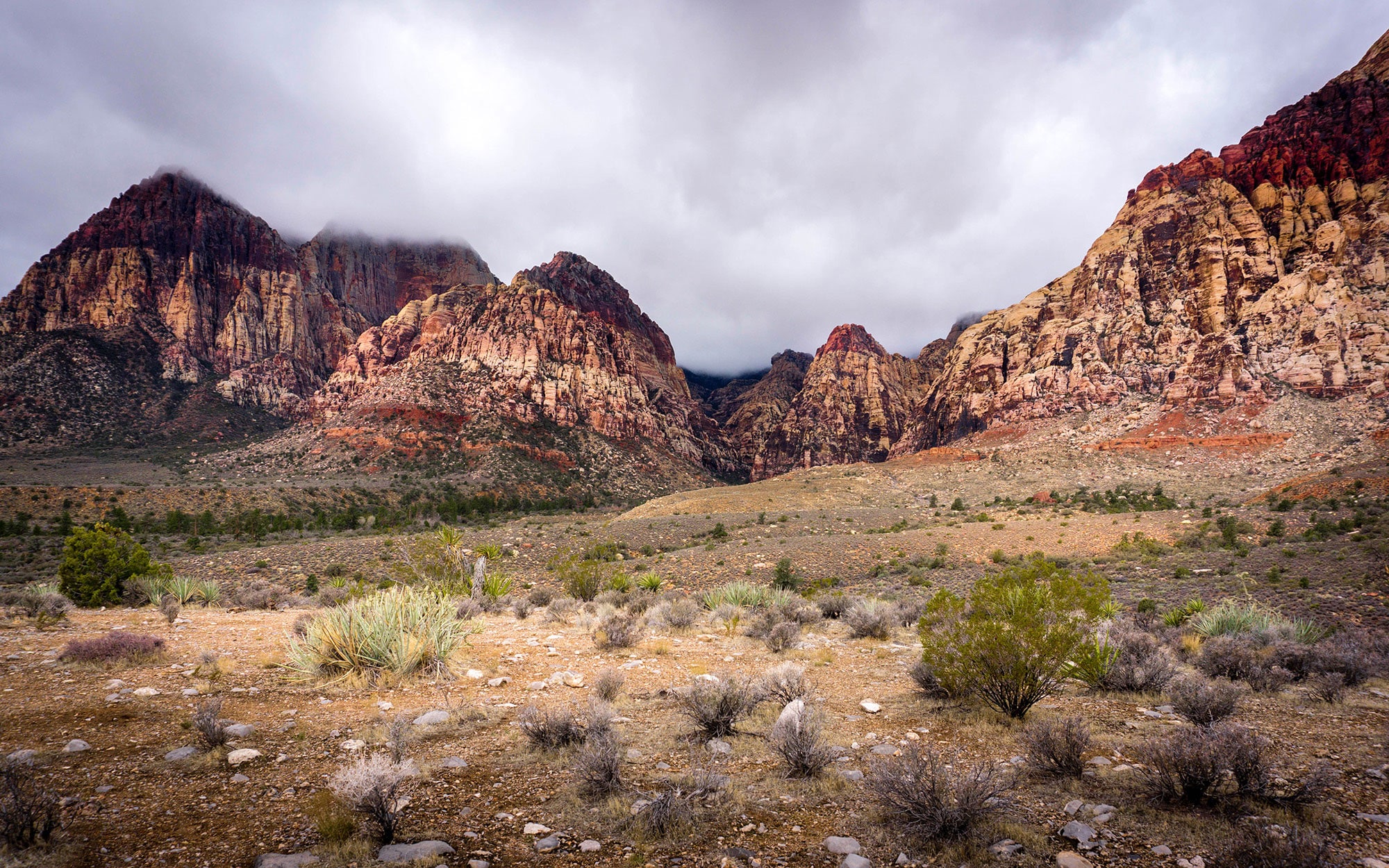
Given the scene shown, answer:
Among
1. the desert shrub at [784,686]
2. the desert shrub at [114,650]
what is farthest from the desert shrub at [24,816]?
the desert shrub at [784,686]

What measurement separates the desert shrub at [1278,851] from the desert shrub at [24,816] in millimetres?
6553

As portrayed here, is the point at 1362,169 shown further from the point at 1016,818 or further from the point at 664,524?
the point at 1016,818

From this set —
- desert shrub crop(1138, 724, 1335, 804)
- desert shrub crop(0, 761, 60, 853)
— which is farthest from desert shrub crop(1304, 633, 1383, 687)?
desert shrub crop(0, 761, 60, 853)

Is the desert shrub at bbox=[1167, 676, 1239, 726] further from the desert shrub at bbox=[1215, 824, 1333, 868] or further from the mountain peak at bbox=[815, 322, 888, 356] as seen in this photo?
the mountain peak at bbox=[815, 322, 888, 356]

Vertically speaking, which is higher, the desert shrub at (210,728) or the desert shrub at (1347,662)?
the desert shrub at (210,728)

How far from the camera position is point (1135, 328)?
215 ft

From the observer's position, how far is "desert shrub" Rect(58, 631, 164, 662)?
726 cm

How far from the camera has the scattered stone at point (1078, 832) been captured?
11.3 ft

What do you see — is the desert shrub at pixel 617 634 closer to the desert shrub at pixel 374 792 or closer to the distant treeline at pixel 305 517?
the desert shrub at pixel 374 792

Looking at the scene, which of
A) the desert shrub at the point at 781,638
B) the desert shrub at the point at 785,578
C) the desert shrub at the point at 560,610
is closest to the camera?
the desert shrub at the point at 781,638

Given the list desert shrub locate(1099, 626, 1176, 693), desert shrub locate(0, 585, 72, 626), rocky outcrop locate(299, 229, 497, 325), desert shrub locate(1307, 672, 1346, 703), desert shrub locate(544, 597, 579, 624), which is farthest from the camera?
rocky outcrop locate(299, 229, 497, 325)

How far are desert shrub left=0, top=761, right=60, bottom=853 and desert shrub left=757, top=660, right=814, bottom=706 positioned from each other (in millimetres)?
6077

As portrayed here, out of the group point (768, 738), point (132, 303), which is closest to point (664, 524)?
point (768, 738)

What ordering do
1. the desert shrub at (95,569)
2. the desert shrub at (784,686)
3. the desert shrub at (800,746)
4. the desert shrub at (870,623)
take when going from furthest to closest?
the desert shrub at (95,569)
the desert shrub at (870,623)
the desert shrub at (784,686)
the desert shrub at (800,746)
